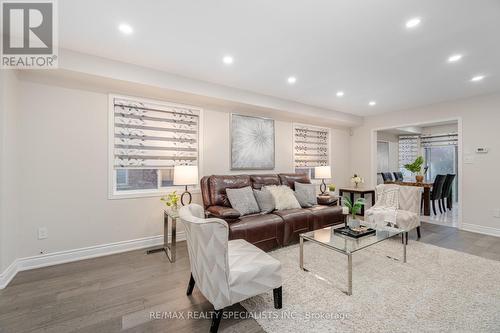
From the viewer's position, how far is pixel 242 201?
3.34 meters

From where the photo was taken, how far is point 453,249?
3.24 metres

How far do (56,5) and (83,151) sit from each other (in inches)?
66.8

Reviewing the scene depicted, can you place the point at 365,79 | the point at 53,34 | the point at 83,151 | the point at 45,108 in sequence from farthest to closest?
the point at 365,79
the point at 83,151
the point at 45,108
the point at 53,34

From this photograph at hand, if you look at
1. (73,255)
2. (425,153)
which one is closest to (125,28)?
(73,255)

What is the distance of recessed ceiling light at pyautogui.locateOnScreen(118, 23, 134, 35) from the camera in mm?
2152

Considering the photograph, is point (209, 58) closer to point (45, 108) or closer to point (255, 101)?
point (255, 101)

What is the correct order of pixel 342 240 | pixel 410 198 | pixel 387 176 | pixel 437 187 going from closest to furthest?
pixel 342 240
pixel 410 198
pixel 437 187
pixel 387 176

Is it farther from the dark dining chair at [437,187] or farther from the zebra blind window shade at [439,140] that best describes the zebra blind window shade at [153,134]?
the zebra blind window shade at [439,140]

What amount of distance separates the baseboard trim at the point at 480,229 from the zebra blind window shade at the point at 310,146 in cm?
292

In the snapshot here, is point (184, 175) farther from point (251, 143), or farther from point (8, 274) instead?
point (8, 274)

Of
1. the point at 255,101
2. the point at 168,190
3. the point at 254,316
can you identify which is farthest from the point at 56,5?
the point at 254,316

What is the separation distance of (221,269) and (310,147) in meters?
4.45

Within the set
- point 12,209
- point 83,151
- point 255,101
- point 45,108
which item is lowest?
point 12,209

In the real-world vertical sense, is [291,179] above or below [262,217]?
above
